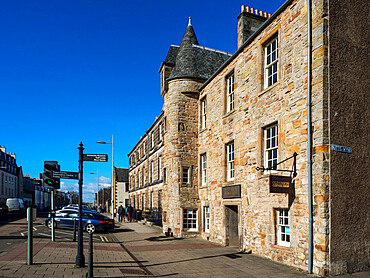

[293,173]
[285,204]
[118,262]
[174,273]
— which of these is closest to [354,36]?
[293,173]

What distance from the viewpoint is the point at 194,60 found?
21.5 m

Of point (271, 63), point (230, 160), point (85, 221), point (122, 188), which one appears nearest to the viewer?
point (271, 63)

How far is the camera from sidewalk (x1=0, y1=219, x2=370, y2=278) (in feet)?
32.4

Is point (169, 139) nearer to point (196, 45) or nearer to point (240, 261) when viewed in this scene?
point (196, 45)

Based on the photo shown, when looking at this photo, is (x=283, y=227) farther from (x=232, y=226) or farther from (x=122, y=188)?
(x=122, y=188)

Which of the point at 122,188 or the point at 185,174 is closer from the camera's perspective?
the point at 185,174


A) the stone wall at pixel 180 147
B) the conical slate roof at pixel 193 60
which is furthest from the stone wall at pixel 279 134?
the conical slate roof at pixel 193 60

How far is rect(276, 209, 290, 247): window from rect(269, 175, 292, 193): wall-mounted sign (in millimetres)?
1313

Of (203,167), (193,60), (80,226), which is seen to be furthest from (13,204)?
(80,226)

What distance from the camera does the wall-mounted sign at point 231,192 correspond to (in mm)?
15030

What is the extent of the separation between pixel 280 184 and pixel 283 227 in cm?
215

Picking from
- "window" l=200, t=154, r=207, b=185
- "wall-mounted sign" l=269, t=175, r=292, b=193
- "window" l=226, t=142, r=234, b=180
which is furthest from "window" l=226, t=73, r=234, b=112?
"wall-mounted sign" l=269, t=175, r=292, b=193

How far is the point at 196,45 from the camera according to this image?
22.3 metres

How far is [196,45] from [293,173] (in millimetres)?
13526
